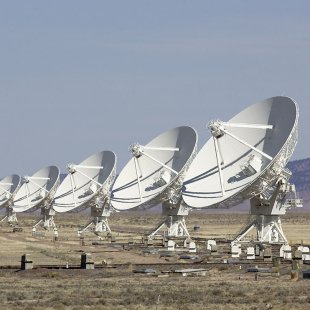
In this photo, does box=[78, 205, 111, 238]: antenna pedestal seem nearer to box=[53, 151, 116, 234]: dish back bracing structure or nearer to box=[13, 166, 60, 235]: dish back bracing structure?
box=[53, 151, 116, 234]: dish back bracing structure

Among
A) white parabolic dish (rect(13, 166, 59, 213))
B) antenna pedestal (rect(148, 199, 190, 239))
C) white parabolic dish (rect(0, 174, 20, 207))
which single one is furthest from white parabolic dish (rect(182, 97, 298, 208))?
white parabolic dish (rect(0, 174, 20, 207))

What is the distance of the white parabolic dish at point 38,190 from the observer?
12656cm

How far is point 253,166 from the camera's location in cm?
6838

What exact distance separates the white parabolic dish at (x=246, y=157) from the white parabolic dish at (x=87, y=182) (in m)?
30.1

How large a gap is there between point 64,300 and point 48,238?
6234 centimetres

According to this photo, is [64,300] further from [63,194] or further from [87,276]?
[63,194]

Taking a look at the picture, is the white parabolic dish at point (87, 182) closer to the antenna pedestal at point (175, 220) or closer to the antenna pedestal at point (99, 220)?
the antenna pedestal at point (99, 220)

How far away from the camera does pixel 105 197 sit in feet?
340

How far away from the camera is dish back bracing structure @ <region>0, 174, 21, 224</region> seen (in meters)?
149

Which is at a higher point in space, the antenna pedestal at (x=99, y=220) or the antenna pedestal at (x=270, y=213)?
the antenna pedestal at (x=99, y=220)

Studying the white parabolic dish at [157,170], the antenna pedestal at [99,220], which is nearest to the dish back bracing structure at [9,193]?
the antenna pedestal at [99,220]

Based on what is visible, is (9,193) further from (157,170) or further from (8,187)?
(157,170)

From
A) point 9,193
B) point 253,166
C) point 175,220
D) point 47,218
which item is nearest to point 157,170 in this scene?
point 175,220

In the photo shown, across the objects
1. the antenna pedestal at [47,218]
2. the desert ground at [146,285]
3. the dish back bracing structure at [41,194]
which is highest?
the dish back bracing structure at [41,194]
